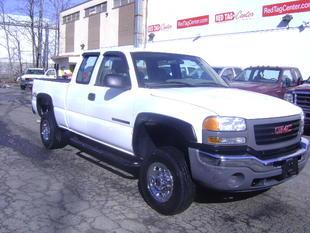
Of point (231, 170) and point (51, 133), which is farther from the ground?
point (231, 170)

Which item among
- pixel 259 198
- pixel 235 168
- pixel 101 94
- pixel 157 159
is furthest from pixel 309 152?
pixel 101 94

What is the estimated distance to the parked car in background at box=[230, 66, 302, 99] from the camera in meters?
12.5

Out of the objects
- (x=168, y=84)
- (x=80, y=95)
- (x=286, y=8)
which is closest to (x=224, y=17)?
(x=286, y=8)

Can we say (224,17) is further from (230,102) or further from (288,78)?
(230,102)

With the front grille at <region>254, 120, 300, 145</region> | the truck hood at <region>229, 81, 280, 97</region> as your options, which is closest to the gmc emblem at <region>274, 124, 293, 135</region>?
the front grille at <region>254, 120, 300, 145</region>

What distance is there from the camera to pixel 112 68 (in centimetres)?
616

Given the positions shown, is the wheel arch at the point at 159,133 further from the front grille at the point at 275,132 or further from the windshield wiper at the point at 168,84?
the front grille at the point at 275,132

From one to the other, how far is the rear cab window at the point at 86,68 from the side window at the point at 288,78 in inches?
311

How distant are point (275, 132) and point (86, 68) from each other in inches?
136

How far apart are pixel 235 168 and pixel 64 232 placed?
1.85 m

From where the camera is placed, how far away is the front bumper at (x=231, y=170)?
13.7ft

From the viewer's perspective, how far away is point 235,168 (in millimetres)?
4180

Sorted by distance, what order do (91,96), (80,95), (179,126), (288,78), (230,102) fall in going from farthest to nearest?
(288,78), (80,95), (91,96), (230,102), (179,126)

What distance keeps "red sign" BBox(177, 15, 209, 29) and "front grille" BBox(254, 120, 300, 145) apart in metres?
21.6
